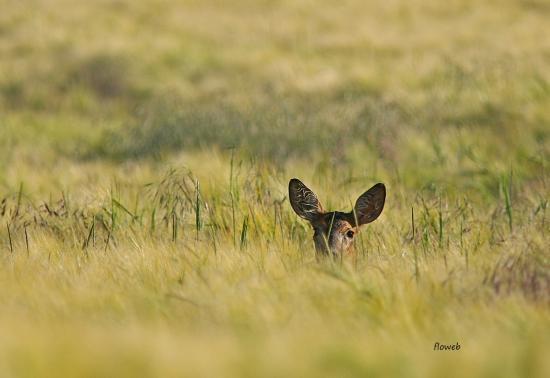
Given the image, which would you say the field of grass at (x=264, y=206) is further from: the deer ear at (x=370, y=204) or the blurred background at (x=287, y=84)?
the deer ear at (x=370, y=204)

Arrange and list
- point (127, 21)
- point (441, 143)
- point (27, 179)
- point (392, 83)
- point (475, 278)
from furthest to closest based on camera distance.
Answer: point (127, 21) < point (392, 83) < point (441, 143) < point (27, 179) < point (475, 278)

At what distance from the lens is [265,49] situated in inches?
650

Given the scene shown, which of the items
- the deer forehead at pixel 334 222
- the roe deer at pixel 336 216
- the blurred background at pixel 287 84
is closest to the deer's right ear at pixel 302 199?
the roe deer at pixel 336 216

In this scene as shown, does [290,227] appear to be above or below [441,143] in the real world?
below

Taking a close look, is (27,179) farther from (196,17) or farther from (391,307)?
(196,17)

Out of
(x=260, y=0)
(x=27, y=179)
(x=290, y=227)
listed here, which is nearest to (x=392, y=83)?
(x=27, y=179)

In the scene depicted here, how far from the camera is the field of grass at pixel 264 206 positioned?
2.68 metres

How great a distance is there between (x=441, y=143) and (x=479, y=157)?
593 millimetres

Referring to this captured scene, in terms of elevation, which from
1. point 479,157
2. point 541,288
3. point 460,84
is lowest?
point 541,288

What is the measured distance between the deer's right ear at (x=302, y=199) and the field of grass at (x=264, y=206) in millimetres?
161

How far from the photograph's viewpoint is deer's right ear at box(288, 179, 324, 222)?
429 centimetres

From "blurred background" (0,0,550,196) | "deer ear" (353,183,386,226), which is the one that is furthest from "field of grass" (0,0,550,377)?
"deer ear" (353,183,386,226)

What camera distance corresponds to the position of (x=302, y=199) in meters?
4.32

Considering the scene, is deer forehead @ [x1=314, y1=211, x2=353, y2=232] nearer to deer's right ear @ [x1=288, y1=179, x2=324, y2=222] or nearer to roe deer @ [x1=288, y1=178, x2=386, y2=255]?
roe deer @ [x1=288, y1=178, x2=386, y2=255]
